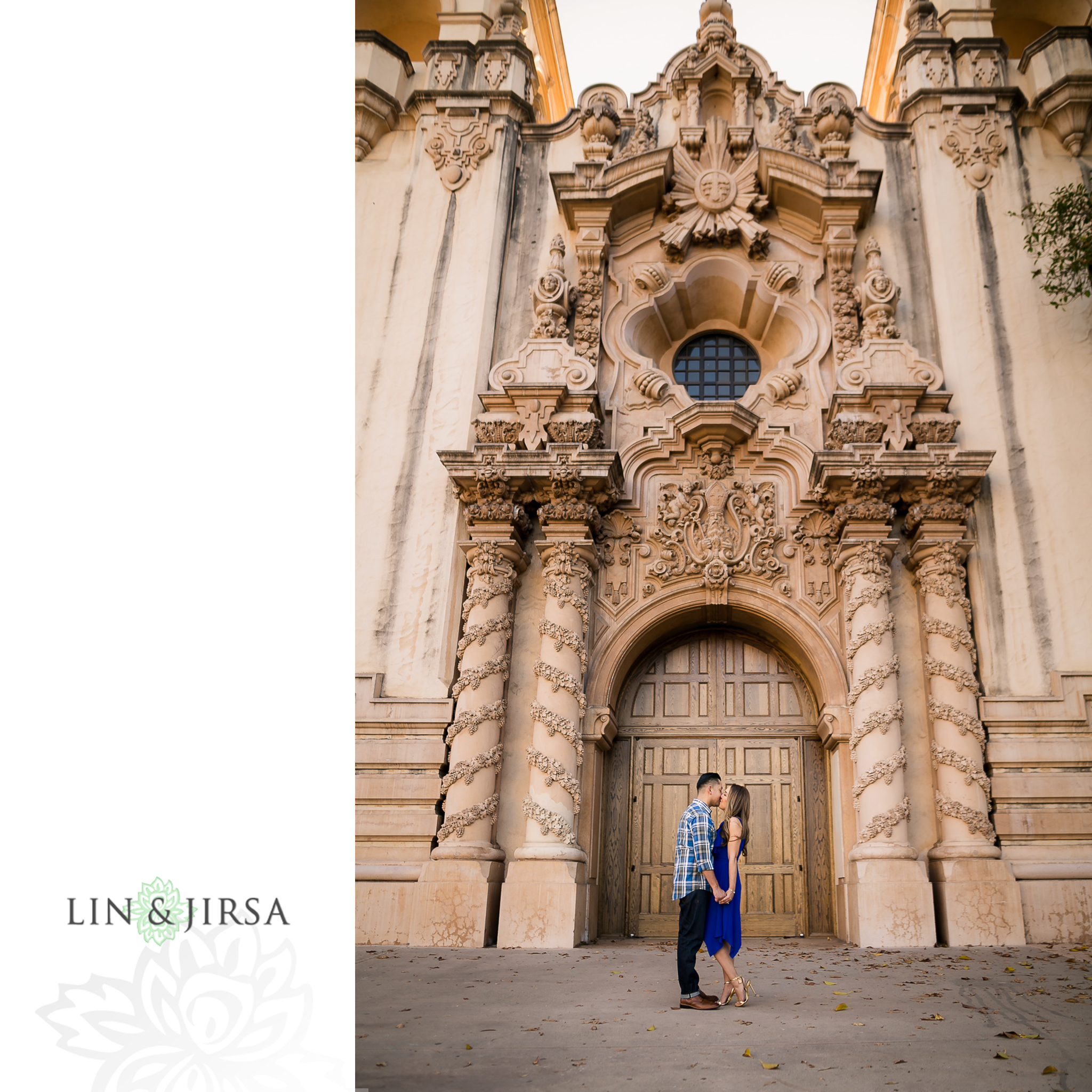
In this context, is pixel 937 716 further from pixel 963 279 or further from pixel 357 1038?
pixel 357 1038

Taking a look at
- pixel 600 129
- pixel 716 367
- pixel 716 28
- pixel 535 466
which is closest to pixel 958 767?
pixel 535 466

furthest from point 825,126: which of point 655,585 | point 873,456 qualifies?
point 655,585

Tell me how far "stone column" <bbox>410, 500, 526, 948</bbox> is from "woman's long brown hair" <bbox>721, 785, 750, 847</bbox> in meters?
4.36

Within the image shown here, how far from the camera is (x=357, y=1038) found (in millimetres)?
4586

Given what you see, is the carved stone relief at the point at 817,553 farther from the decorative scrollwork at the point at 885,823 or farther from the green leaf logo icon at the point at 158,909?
the green leaf logo icon at the point at 158,909

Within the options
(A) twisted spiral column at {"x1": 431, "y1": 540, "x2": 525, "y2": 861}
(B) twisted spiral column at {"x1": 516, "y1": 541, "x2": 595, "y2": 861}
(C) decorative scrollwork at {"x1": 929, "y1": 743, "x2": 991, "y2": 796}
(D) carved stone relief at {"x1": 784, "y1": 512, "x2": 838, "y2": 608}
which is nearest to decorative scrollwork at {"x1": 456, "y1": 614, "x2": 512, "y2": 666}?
(A) twisted spiral column at {"x1": 431, "y1": 540, "x2": 525, "y2": 861}

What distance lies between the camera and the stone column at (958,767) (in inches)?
365

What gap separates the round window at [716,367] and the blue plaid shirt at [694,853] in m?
8.58

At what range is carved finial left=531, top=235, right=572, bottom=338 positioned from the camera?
12602mm

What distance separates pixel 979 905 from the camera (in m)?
9.30

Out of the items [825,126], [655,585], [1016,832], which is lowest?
[1016,832]

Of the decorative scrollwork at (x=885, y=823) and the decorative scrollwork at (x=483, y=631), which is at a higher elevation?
the decorative scrollwork at (x=483, y=631)

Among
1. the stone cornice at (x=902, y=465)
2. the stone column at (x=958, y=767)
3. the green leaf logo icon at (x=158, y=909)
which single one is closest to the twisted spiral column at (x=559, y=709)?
the stone cornice at (x=902, y=465)

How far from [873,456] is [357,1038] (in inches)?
348
